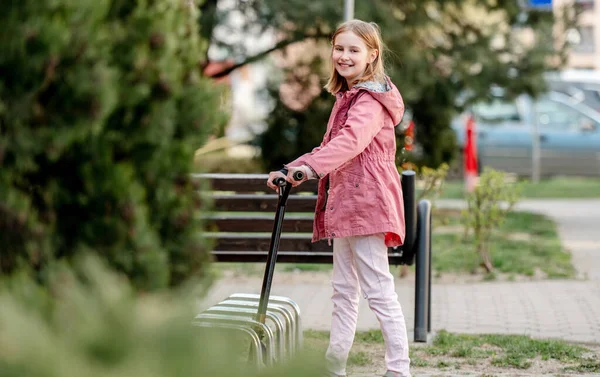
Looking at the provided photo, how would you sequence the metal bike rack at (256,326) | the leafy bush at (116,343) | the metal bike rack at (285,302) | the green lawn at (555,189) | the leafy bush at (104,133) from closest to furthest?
1. the leafy bush at (116,343)
2. the leafy bush at (104,133)
3. the metal bike rack at (256,326)
4. the metal bike rack at (285,302)
5. the green lawn at (555,189)

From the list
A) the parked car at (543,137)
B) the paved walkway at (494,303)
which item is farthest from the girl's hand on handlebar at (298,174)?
the parked car at (543,137)

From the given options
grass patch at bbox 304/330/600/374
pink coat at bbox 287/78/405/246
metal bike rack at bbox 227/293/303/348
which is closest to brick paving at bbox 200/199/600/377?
grass patch at bbox 304/330/600/374

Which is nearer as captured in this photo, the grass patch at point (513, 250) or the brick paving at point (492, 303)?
the brick paving at point (492, 303)

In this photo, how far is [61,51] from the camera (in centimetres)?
257

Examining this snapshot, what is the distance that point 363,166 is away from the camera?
14.6 feet

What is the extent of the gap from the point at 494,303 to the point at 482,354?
1849mm

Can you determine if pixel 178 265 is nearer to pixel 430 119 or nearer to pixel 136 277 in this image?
pixel 136 277

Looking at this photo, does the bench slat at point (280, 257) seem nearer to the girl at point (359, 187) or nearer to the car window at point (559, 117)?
the girl at point (359, 187)

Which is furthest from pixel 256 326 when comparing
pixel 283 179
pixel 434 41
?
pixel 434 41

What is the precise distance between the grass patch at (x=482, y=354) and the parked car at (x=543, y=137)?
45.2 feet

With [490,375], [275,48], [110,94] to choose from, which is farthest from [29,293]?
[275,48]

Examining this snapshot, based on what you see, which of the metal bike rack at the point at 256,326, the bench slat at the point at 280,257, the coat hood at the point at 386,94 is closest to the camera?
the metal bike rack at the point at 256,326

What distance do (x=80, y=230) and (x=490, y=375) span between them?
2887mm

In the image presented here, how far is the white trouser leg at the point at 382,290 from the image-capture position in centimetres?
451
